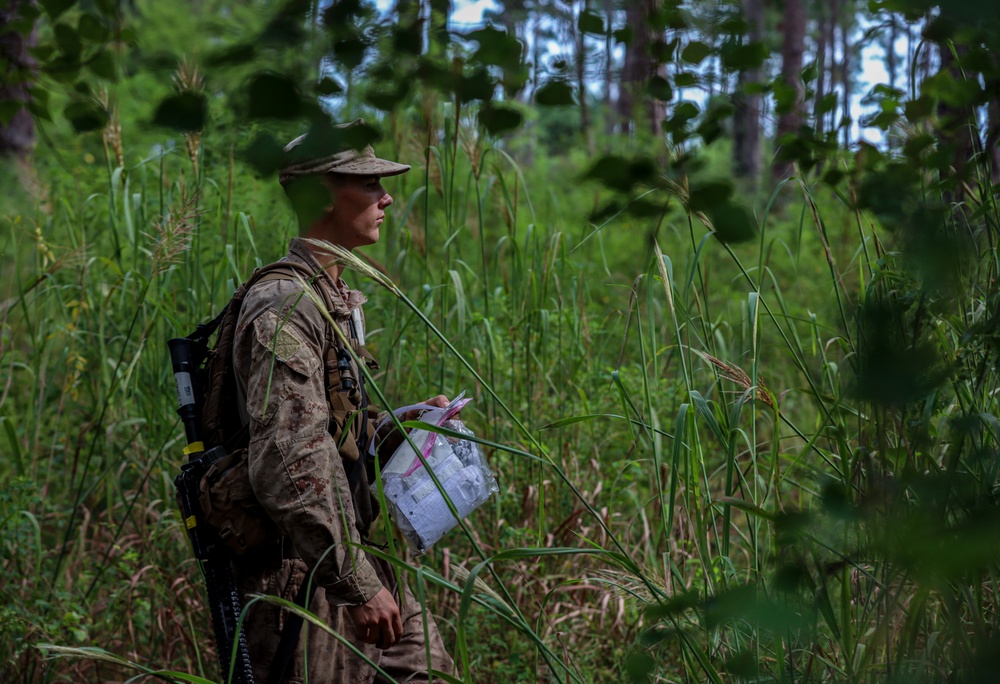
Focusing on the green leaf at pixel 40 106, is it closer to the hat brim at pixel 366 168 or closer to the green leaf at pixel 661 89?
the hat brim at pixel 366 168

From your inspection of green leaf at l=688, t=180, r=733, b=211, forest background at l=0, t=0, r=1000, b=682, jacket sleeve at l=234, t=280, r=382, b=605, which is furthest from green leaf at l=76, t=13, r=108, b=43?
green leaf at l=688, t=180, r=733, b=211

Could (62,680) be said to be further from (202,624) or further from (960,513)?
(960,513)

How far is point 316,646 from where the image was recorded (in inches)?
95.7

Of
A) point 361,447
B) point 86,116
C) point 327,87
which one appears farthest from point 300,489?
point 327,87

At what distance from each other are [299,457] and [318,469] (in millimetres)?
51

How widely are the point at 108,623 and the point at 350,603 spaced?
1.68 m

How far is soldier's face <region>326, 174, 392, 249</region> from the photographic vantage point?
2.61 m

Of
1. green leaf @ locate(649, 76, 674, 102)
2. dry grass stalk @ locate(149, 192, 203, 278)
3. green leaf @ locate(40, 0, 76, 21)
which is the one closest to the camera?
green leaf @ locate(649, 76, 674, 102)

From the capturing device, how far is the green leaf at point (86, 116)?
154 centimetres

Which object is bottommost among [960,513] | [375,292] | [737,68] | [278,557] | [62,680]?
[62,680]

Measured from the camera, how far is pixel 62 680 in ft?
10.8

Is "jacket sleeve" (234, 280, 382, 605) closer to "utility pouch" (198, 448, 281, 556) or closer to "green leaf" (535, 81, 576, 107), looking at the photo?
"utility pouch" (198, 448, 281, 556)

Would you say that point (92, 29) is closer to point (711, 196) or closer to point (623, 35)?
point (623, 35)

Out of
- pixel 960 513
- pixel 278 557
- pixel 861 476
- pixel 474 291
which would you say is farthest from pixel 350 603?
pixel 474 291
